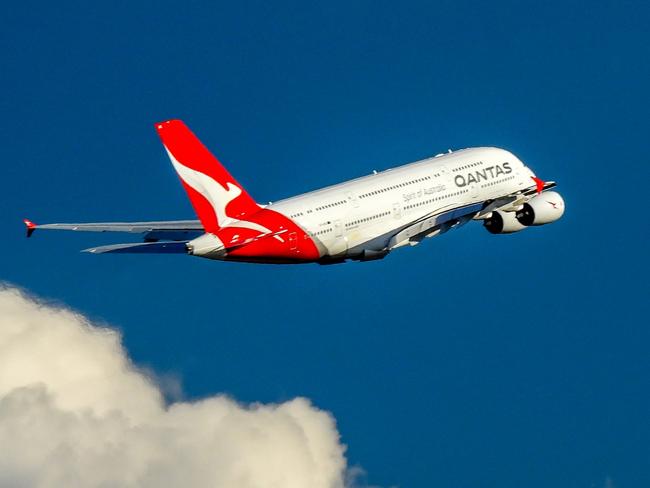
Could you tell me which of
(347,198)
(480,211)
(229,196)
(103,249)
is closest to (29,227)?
(103,249)

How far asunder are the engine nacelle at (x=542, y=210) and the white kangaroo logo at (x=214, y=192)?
19.4m

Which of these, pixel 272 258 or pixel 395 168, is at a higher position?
pixel 395 168

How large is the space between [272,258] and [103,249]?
898cm

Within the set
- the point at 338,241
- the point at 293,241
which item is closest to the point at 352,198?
the point at 338,241

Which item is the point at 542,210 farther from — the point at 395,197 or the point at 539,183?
the point at 395,197

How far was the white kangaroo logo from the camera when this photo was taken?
8812 cm

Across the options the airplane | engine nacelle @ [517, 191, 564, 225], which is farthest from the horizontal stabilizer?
engine nacelle @ [517, 191, 564, 225]

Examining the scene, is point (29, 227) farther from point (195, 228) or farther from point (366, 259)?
point (366, 259)

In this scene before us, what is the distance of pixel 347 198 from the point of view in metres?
91.4

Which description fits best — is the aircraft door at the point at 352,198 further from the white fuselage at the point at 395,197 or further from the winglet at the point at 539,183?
the winglet at the point at 539,183

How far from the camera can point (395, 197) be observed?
93938mm

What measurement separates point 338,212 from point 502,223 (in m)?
13.6

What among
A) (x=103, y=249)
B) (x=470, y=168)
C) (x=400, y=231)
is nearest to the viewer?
(x=103, y=249)

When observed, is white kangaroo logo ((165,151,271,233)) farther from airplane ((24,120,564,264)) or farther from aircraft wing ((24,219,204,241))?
aircraft wing ((24,219,204,241))
